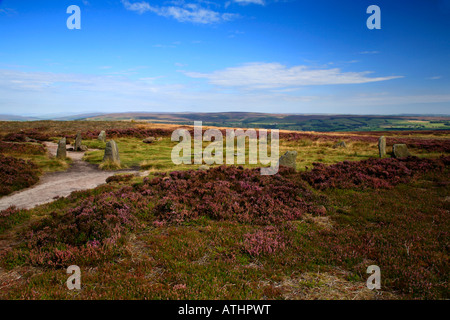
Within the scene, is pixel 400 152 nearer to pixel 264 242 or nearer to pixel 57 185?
pixel 264 242

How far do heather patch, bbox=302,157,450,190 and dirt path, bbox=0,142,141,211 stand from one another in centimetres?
1486

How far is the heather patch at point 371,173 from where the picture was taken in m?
14.3

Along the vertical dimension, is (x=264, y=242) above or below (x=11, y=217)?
below

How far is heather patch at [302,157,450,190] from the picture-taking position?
14.3 meters

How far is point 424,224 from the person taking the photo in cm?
876

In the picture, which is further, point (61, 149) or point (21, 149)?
point (21, 149)

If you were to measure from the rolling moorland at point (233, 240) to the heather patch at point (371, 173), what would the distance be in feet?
0.62

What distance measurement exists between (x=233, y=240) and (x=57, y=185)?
44.0ft

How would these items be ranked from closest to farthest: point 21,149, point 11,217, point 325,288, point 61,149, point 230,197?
point 325,288 → point 11,217 → point 230,197 → point 61,149 → point 21,149

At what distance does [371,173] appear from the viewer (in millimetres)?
16531

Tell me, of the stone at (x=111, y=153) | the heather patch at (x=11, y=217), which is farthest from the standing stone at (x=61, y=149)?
the heather patch at (x=11, y=217)

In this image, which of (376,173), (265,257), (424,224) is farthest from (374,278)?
(376,173)

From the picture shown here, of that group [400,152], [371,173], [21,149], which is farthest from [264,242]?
[21,149]

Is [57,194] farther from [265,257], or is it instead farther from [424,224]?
[424,224]
